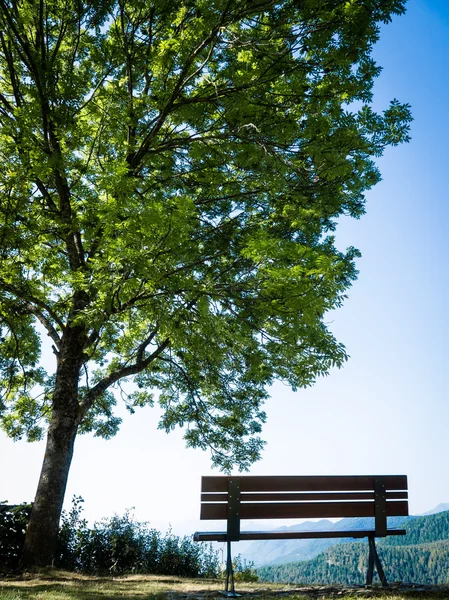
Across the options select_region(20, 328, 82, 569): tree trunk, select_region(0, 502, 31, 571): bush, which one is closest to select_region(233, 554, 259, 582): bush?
select_region(20, 328, 82, 569): tree trunk

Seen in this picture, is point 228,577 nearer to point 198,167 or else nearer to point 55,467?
point 55,467

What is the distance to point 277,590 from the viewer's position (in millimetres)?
6648

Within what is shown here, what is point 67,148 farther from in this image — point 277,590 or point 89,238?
point 277,590

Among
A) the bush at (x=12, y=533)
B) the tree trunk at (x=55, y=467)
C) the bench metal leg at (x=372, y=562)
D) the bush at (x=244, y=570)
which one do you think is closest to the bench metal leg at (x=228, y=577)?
the bench metal leg at (x=372, y=562)

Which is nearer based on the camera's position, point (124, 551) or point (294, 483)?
point (294, 483)

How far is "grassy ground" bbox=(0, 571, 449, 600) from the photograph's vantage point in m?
6.02

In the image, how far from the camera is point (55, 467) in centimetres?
931

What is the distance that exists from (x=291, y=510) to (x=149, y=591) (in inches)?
85.4

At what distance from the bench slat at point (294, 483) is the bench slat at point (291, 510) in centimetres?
19

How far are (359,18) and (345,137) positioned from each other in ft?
5.06

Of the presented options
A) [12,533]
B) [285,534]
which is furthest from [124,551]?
[285,534]

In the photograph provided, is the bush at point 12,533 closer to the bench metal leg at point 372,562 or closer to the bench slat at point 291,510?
the bench slat at point 291,510

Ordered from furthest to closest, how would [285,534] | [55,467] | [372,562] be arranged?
[55,467] → [372,562] → [285,534]

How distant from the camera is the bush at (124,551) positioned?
988 cm
